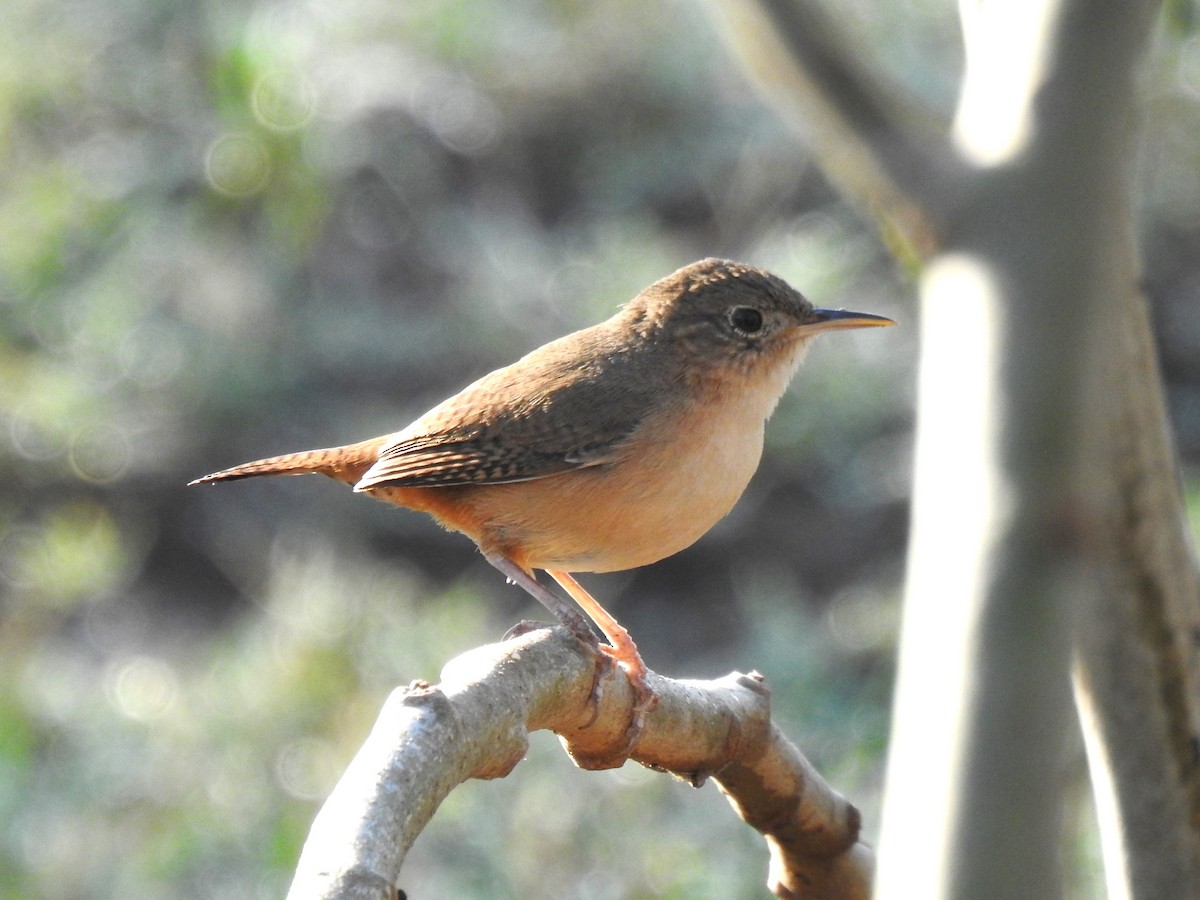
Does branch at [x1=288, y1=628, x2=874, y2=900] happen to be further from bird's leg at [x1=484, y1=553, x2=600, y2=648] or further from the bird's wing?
the bird's wing

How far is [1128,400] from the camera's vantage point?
173cm

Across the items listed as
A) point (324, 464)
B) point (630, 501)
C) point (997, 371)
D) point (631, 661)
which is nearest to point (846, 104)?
point (997, 371)

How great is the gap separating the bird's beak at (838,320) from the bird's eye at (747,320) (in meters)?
0.10

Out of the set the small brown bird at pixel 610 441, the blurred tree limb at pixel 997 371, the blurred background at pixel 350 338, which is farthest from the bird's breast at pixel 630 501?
the blurred background at pixel 350 338

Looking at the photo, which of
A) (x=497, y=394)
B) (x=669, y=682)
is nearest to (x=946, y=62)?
(x=497, y=394)

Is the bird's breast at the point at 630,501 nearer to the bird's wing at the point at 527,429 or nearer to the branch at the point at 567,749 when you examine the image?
the bird's wing at the point at 527,429

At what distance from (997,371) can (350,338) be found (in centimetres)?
591

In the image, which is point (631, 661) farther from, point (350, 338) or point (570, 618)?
point (350, 338)

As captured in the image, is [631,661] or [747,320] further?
[747,320]

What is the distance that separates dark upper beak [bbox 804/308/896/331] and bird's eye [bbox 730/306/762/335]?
0.10 metres

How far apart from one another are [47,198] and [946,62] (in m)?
4.06

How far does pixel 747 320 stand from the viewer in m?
2.99

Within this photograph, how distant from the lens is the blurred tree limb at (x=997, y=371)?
1.06 m

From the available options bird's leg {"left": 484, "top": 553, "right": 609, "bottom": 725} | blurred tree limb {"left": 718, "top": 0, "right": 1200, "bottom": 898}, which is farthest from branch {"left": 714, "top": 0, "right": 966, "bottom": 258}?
bird's leg {"left": 484, "top": 553, "right": 609, "bottom": 725}
